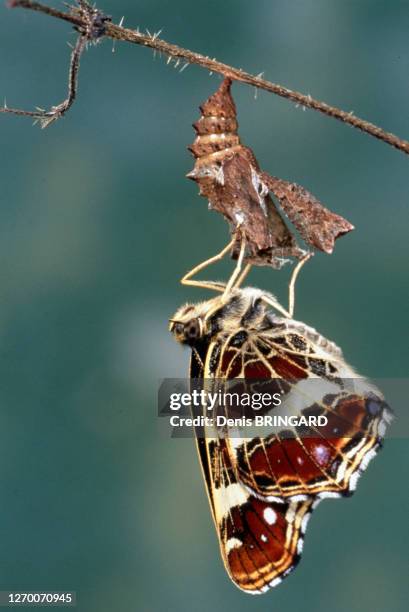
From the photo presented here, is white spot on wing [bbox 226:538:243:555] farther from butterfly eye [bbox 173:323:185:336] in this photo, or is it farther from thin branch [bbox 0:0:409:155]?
thin branch [bbox 0:0:409:155]

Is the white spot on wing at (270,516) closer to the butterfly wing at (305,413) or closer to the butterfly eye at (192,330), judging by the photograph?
the butterfly wing at (305,413)

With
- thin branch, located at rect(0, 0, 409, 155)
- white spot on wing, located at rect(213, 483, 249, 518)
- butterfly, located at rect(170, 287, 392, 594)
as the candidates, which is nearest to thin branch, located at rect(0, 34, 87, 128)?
thin branch, located at rect(0, 0, 409, 155)

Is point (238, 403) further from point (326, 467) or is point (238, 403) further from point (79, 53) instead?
point (79, 53)

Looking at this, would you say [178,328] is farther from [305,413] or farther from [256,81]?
[256,81]

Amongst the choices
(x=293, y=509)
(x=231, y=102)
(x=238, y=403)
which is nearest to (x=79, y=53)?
(x=231, y=102)

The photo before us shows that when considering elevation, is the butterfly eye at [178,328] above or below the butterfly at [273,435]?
above

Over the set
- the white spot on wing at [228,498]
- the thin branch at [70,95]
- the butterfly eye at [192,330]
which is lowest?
the white spot on wing at [228,498]

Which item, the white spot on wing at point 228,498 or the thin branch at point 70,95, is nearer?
the thin branch at point 70,95

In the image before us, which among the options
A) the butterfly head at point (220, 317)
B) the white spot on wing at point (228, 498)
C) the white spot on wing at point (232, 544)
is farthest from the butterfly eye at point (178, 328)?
the white spot on wing at point (232, 544)
